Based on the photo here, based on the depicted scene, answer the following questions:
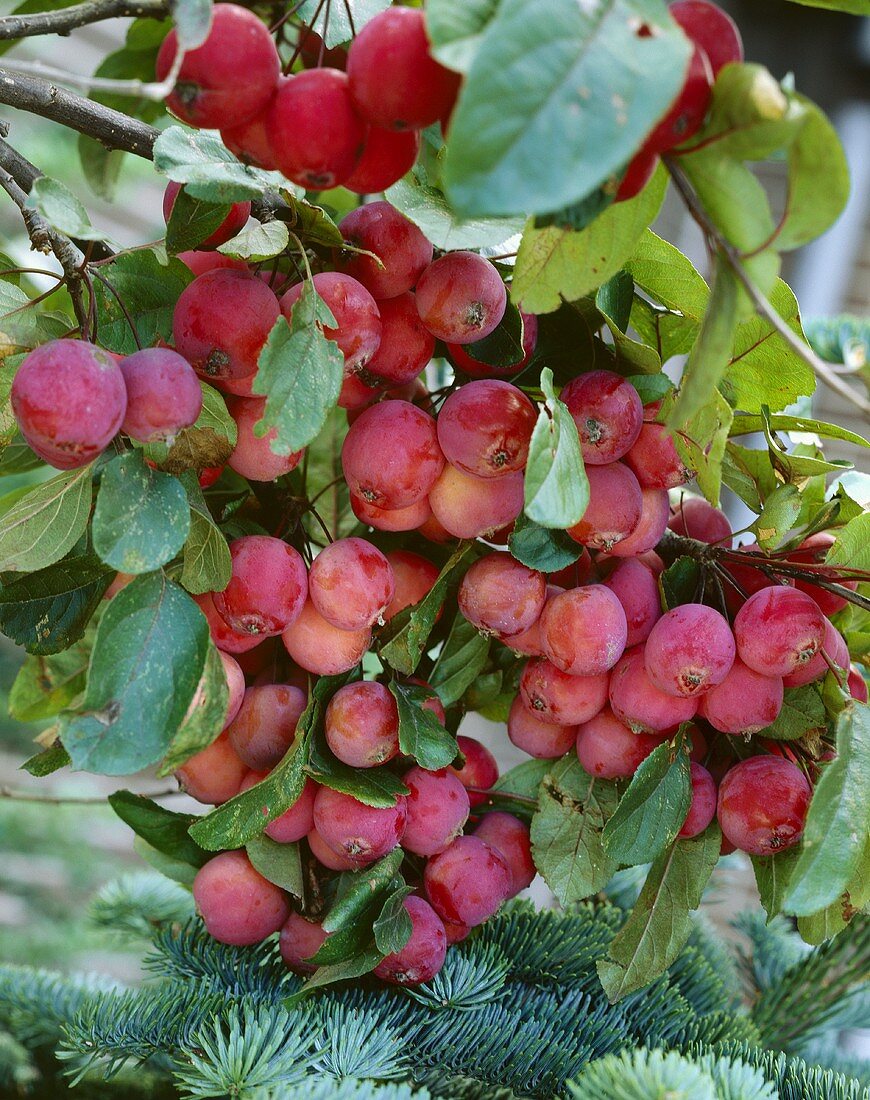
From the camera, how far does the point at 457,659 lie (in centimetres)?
43

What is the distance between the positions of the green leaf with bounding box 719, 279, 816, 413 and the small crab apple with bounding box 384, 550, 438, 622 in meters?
0.15

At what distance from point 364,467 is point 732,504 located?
77cm

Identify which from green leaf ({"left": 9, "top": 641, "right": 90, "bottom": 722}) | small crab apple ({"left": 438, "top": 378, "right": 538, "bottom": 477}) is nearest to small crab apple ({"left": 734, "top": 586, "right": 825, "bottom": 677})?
small crab apple ({"left": 438, "top": 378, "right": 538, "bottom": 477})

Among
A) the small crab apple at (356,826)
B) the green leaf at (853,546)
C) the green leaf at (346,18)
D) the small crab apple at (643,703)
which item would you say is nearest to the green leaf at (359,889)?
the small crab apple at (356,826)

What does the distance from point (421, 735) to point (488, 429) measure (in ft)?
0.40

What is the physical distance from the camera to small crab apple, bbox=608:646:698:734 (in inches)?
14.9

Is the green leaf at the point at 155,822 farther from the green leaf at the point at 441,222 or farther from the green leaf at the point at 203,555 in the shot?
the green leaf at the point at 441,222

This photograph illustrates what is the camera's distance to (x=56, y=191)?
30 cm

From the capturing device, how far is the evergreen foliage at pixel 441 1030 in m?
0.32

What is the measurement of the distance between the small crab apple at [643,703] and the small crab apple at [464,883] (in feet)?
0.28

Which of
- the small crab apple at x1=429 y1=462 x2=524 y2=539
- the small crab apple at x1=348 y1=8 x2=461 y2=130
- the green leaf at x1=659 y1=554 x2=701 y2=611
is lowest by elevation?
the green leaf at x1=659 y1=554 x2=701 y2=611

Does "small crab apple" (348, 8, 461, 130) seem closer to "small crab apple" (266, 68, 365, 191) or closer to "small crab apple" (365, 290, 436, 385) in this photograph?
"small crab apple" (266, 68, 365, 191)

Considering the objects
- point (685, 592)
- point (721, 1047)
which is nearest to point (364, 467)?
point (685, 592)

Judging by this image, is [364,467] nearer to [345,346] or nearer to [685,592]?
[345,346]
